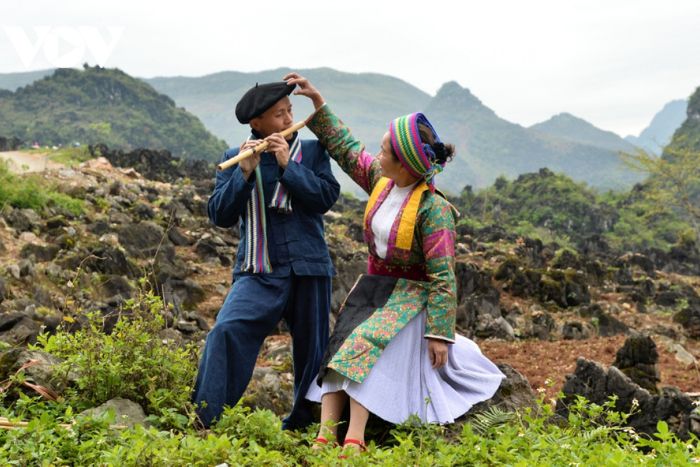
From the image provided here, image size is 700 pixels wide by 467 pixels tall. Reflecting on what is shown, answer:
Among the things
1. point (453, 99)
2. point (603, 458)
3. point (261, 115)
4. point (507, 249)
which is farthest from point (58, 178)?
point (453, 99)

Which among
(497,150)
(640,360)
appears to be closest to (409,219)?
(640,360)

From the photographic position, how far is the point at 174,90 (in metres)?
186

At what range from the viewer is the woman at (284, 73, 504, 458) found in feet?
11.3

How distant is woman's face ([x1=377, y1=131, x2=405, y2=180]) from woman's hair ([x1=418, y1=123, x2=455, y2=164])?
156 millimetres

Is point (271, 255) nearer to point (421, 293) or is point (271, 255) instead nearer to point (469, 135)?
point (421, 293)

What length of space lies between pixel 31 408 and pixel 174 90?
190518 millimetres

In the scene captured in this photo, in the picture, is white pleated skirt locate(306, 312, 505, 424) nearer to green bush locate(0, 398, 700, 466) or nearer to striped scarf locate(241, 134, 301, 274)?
green bush locate(0, 398, 700, 466)

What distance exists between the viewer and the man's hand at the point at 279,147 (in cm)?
354

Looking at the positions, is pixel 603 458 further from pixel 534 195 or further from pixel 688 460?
pixel 534 195

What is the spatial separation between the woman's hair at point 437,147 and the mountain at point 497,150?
13392cm

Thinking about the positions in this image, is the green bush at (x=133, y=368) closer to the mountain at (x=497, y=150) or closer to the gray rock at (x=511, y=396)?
the gray rock at (x=511, y=396)

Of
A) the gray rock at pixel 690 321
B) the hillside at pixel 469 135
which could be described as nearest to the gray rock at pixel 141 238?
the gray rock at pixel 690 321

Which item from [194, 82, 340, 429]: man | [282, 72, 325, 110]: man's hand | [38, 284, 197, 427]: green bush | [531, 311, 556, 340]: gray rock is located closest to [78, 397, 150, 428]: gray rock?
[38, 284, 197, 427]: green bush

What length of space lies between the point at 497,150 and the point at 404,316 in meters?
159
